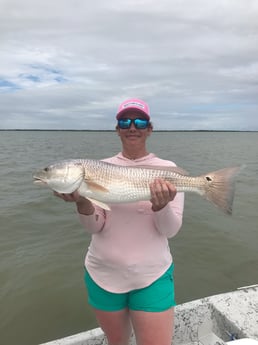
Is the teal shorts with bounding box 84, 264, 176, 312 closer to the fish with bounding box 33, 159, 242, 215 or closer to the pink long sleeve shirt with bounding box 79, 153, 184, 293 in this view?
the pink long sleeve shirt with bounding box 79, 153, 184, 293

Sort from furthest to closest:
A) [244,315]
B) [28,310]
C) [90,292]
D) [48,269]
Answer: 1. [48,269]
2. [28,310]
3. [244,315]
4. [90,292]

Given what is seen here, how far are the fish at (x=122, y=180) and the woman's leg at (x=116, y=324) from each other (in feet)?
3.23

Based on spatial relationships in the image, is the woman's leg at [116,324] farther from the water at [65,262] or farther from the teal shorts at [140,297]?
the water at [65,262]

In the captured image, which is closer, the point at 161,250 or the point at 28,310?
the point at 161,250

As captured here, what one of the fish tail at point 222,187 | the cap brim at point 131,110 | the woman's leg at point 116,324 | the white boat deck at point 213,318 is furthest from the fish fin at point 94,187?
the white boat deck at point 213,318

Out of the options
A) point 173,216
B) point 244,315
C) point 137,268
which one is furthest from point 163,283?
point 244,315

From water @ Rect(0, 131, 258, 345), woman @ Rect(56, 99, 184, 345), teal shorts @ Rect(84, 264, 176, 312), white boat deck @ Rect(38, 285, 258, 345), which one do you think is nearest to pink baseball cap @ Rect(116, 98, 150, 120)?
woman @ Rect(56, 99, 184, 345)

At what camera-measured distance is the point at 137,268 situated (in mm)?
3088

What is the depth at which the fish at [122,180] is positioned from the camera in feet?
10.9

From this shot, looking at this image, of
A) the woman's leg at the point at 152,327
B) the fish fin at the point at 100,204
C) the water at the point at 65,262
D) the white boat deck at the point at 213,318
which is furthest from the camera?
the water at the point at 65,262

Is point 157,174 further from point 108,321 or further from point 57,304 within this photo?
point 57,304

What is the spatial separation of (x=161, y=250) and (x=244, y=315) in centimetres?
208

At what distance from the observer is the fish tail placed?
131 inches

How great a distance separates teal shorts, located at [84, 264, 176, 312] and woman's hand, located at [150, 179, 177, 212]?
0.65 meters
